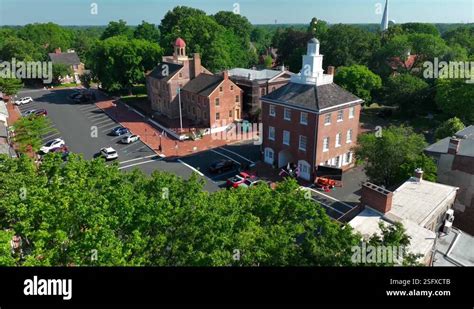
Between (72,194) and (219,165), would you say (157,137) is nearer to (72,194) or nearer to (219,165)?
(219,165)

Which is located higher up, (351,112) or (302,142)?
(351,112)

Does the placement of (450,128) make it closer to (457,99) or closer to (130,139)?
(457,99)

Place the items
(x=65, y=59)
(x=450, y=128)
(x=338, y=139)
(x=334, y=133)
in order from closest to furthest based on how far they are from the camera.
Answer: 1. (x=334, y=133)
2. (x=338, y=139)
3. (x=450, y=128)
4. (x=65, y=59)

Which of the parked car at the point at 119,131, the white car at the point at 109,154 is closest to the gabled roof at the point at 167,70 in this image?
the parked car at the point at 119,131

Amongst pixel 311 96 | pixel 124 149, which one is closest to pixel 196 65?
pixel 124 149

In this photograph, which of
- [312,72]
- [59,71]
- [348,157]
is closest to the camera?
[312,72]

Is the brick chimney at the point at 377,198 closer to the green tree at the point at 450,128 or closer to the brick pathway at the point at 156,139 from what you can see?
the green tree at the point at 450,128

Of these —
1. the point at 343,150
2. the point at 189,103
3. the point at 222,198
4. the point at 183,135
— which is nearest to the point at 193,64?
the point at 189,103
